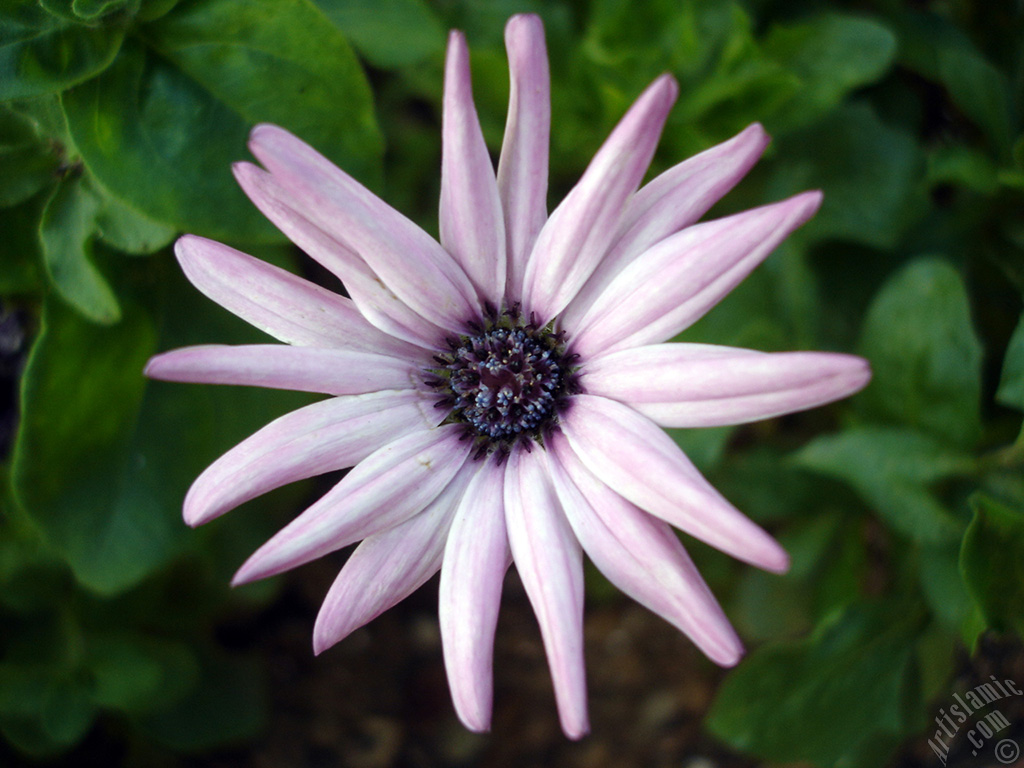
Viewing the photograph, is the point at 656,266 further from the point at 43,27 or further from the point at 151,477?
the point at 151,477

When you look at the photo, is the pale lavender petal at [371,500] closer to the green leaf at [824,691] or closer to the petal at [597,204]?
the petal at [597,204]

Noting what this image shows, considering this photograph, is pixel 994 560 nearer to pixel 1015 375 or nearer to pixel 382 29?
pixel 1015 375

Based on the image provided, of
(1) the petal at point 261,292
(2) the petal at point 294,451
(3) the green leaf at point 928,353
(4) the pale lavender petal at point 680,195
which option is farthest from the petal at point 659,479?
(3) the green leaf at point 928,353

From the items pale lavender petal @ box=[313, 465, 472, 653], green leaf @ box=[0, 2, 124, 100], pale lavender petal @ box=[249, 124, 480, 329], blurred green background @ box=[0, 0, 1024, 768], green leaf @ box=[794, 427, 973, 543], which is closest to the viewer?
pale lavender petal @ box=[249, 124, 480, 329]

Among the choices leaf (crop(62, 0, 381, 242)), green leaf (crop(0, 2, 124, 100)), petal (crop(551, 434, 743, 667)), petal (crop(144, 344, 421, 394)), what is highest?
green leaf (crop(0, 2, 124, 100))

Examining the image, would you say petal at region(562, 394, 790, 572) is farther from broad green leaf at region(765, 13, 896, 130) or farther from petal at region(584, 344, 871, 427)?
broad green leaf at region(765, 13, 896, 130)

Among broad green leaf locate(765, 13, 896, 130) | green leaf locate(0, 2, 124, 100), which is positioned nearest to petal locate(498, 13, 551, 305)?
green leaf locate(0, 2, 124, 100)

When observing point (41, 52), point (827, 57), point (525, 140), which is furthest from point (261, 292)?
point (827, 57)
